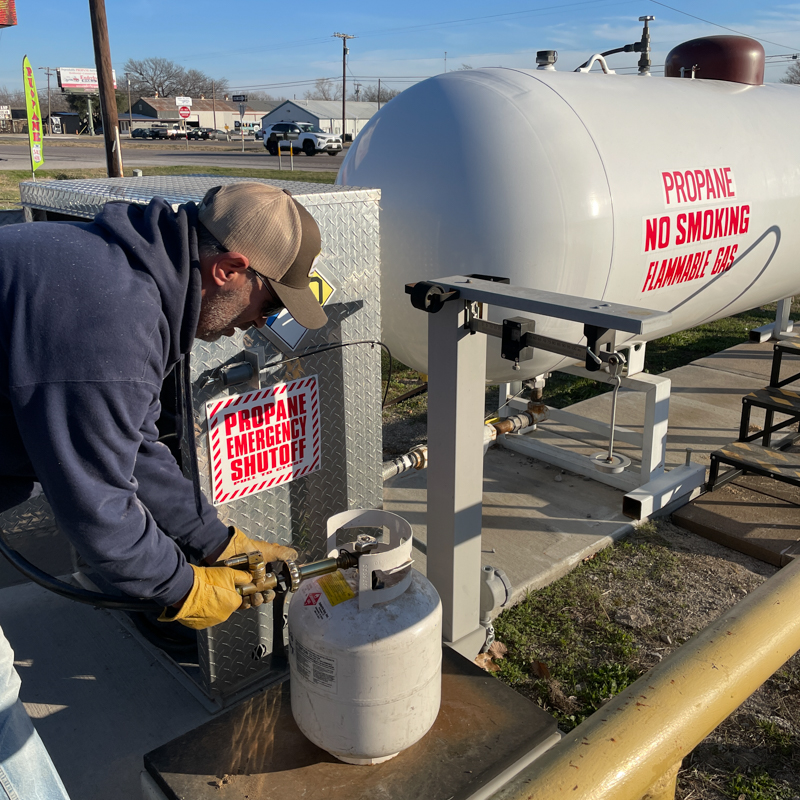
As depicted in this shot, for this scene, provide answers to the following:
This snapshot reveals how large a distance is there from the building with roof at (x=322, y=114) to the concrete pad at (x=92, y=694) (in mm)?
60682

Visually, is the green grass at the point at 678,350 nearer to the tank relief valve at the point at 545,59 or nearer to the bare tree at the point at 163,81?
the tank relief valve at the point at 545,59

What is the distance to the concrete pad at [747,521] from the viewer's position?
4227 millimetres

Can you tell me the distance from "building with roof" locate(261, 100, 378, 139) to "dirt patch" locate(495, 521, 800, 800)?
6029cm

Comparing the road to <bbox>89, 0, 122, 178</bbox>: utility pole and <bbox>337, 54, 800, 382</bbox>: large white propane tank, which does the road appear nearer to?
<bbox>89, 0, 122, 178</bbox>: utility pole

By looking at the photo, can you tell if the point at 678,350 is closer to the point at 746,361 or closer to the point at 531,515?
the point at 746,361

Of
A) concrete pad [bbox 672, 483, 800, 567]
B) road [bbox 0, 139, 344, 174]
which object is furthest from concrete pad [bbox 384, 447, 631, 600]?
road [bbox 0, 139, 344, 174]

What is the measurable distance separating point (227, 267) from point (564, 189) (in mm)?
2182

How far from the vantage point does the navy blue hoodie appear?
157cm

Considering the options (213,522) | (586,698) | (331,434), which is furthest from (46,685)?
(586,698)

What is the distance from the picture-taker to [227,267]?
1870 mm

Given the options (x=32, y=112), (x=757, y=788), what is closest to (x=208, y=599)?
(x=757, y=788)

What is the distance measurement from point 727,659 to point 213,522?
1.66 meters

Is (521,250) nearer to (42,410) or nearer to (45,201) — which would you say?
(45,201)

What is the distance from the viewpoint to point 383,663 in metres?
2.12
